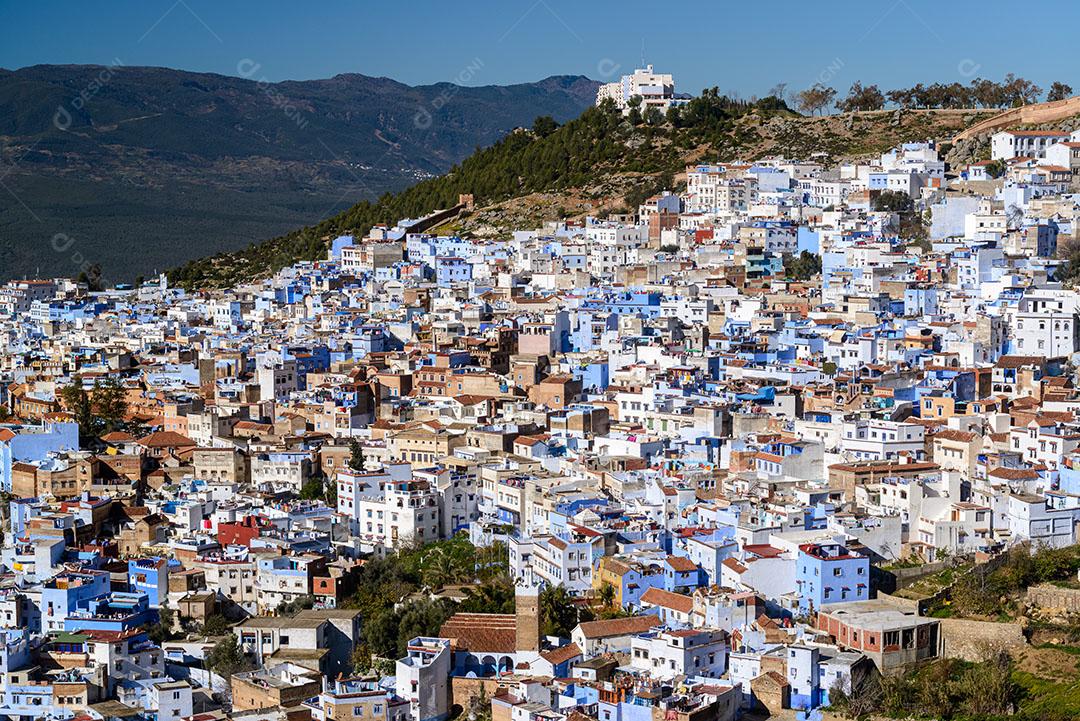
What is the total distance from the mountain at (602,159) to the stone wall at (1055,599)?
20870 mm

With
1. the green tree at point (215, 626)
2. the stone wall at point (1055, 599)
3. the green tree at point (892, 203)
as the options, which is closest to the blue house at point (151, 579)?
the green tree at point (215, 626)

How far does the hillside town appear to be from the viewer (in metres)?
13.6

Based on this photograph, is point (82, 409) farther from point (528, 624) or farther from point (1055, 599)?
point (1055, 599)

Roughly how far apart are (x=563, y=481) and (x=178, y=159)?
5986 centimetres

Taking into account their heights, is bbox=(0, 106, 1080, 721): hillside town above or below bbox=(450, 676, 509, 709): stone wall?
above

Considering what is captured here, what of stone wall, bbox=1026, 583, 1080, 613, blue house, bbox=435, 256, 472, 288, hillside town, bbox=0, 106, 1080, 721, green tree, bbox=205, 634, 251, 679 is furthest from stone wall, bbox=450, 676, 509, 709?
blue house, bbox=435, 256, 472, 288

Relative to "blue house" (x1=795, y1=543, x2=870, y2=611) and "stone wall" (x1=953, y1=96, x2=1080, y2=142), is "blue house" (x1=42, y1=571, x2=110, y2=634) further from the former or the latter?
"stone wall" (x1=953, y1=96, x2=1080, y2=142)

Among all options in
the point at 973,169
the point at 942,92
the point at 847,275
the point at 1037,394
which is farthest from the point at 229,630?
the point at 942,92

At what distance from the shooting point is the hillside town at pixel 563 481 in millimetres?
13625

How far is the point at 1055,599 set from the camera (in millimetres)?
14211

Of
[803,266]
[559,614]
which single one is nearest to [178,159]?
[803,266]

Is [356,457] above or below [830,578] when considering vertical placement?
above

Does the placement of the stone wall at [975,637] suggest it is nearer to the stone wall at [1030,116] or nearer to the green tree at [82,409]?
the green tree at [82,409]

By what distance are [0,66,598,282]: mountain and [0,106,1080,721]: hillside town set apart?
25.1 metres
